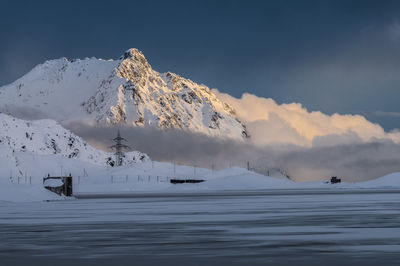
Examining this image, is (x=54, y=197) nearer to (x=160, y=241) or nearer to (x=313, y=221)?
(x=313, y=221)

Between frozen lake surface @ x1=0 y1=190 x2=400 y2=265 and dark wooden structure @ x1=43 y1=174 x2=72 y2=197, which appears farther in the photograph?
dark wooden structure @ x1=43 y1=174 x2=72 y2=197

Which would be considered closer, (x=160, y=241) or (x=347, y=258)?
(x=347, y=258)

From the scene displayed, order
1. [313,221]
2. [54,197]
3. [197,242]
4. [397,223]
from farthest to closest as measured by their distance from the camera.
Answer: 1. [54,197]
2. [313,221]
3. [397,223]
4. [197,242]

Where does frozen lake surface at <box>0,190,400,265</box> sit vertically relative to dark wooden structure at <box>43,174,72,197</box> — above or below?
below

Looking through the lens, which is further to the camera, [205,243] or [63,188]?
[63,188]

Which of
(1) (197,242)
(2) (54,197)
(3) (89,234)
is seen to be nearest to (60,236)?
(3) (89,234)

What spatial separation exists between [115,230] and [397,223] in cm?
1169

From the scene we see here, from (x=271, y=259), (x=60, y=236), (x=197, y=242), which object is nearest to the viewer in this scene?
(x=271, y=259)

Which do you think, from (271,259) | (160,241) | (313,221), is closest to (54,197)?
(313,221)

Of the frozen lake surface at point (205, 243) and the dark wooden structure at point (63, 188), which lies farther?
the dark wooden structure at point (63, 188)

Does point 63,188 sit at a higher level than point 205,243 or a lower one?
higher

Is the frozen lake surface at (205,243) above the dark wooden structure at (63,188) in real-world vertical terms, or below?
below

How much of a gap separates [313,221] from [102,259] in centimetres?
1717

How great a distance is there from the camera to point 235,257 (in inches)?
758
